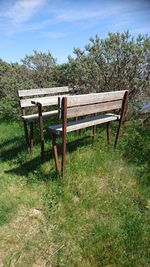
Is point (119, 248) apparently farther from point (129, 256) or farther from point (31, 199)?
point (31, 199)

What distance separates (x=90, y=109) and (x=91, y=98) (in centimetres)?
24

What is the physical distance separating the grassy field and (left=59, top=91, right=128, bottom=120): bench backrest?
36.0 inches

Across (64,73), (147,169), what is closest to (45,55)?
(64,73)

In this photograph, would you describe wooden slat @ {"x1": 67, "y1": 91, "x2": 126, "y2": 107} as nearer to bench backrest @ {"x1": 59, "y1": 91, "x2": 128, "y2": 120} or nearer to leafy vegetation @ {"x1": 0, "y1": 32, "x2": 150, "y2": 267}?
bench backrest @ {"x1": 59, "y1": 91, "x2": 128, "y2": 120}

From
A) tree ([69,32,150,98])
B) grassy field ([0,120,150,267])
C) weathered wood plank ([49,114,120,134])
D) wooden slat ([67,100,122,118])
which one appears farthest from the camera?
tree ([69,32,150,98])

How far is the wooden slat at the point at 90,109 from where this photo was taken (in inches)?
169

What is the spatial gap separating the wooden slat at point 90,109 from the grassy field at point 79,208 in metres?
0.88

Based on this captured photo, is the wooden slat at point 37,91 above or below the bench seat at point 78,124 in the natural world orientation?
above

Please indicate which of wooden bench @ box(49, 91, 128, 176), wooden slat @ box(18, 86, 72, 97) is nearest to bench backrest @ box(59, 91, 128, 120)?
wooden bench @ box(49, 91, 128, 176)

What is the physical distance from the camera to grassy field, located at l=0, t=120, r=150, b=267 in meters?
2.99

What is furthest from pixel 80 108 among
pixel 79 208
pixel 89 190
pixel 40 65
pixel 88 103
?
pixel 40 65

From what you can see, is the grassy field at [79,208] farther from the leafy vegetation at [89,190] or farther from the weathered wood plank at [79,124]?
the weathered wood plank at [79,124]

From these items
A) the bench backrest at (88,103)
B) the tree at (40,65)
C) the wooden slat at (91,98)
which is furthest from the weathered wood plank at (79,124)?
the tree at (40,65)

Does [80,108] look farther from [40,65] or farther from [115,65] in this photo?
[40,65]
